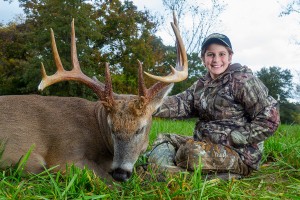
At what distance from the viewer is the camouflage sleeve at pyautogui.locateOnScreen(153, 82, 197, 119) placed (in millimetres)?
5785

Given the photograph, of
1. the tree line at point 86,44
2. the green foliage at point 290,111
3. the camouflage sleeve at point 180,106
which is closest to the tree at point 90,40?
the tree line at point 86,44

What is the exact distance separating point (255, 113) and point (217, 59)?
889 mm

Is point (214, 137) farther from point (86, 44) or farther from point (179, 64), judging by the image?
point (86, 44)

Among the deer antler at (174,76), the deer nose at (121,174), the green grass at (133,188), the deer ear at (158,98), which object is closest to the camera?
the green grass at (133,188)

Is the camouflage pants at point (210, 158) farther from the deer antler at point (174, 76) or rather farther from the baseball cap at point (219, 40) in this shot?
the baseball cap at point (219, 40)

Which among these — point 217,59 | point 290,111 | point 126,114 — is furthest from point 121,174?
point 290,111

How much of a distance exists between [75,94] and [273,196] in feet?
71.3

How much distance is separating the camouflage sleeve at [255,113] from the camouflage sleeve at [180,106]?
0.92 meters

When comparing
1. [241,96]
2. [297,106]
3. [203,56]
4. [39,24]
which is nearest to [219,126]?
[241,96]

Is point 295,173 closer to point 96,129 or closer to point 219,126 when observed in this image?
point 219,126

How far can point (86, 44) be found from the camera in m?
28.3

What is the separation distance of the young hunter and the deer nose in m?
0.62

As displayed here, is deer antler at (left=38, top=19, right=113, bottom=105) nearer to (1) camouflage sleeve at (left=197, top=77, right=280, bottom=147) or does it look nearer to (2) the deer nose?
(2) the deer nose

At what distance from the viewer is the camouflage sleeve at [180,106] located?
228 inches
